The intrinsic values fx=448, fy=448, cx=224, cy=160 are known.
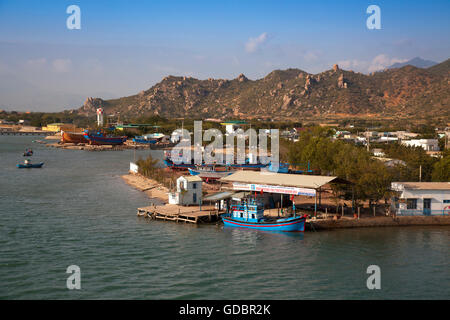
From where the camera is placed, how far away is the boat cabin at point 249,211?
29203 millimetres

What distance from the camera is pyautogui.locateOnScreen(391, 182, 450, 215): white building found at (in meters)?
29.7

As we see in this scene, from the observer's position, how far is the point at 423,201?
1178 inches

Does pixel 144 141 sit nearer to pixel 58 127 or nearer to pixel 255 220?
pixel 58 127

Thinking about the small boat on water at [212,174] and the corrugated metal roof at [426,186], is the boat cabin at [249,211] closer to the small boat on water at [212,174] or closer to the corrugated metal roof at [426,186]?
the corrugated metal roof at [426,186]

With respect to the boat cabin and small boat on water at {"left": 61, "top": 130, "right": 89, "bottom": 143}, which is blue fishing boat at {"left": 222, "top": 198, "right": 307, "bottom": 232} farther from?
small boat on water at {"left": 61, "top": 130, "right": 89, "bottom": 143}

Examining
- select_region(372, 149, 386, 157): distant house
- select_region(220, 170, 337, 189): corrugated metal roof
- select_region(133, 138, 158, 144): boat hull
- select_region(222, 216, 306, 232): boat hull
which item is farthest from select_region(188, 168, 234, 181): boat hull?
select_region(133, 138, 158, 144): boat hull

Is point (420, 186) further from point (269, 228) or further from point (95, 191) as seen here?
point (95, 191)

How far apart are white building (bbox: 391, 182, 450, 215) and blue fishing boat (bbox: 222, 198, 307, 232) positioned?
23.4 ft

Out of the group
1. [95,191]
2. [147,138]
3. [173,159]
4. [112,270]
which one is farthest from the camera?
[147,138]

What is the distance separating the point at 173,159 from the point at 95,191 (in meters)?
17.9

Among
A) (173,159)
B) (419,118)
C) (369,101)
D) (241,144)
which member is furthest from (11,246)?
(369,101)

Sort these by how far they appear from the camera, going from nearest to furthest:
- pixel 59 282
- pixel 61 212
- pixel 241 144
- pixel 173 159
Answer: pixel 59 282 → pixel 61 212 → pixel 173 159 → pixel 241 144

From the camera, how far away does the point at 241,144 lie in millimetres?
89500

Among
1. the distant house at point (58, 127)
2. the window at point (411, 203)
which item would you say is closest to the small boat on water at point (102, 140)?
the distant house at point (58, 127)
